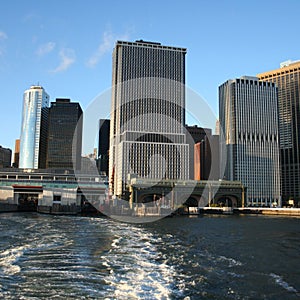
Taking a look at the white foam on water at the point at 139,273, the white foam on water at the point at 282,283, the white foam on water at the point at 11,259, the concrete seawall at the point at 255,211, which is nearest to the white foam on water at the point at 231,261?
the white foam on water at the point at 282,283

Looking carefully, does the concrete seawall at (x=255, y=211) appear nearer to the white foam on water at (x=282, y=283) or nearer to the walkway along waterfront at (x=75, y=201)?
the walkway along waterfront at (x=75, y=201)

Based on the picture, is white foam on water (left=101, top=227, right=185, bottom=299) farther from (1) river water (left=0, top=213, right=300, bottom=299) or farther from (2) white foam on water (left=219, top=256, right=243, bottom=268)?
(2) white foam on water (left=219, top=256, right=243, bottom=268)

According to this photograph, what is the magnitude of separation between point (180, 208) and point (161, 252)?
128807 mm

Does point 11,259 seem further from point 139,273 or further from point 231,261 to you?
point 231,261

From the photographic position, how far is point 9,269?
93.6 feet

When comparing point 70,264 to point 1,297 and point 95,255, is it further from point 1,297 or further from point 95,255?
point 1,297

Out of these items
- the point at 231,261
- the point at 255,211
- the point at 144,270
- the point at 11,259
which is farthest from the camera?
the point at 255,211

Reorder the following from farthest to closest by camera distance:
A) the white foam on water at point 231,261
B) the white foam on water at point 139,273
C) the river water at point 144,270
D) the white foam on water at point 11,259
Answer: the white foam on water at point 231,261, the white foam on water at point 11,259, the white foam on water at point 139,273, the river water at point 144,270

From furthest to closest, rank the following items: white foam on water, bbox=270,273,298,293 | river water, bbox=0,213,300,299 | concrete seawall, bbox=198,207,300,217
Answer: concrete seawall, bbox=198,207,300,217, white foam on water, bbox=270,273,298,293, river water, bbox=0,213,300,299

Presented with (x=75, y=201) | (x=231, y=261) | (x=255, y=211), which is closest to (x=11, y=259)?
(x=231, y=261)

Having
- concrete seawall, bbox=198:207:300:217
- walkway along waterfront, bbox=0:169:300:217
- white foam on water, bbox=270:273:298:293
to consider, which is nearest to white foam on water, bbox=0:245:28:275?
white foam on water, bbox=270:273:298:293

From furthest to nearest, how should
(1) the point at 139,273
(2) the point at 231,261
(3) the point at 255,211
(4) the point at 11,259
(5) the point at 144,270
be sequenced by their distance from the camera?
(3) the point at 255,211
(2) the point at 231,261
(4) the point at 11,259
(5) the point at 144,270
(1) the point at 139,273

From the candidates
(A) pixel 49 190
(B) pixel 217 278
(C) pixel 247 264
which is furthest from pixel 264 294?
(A) pixel 49 190

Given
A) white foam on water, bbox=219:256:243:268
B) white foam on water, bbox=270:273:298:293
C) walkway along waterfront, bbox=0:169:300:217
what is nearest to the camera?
white foam on water, bbox=270:273:298:293
